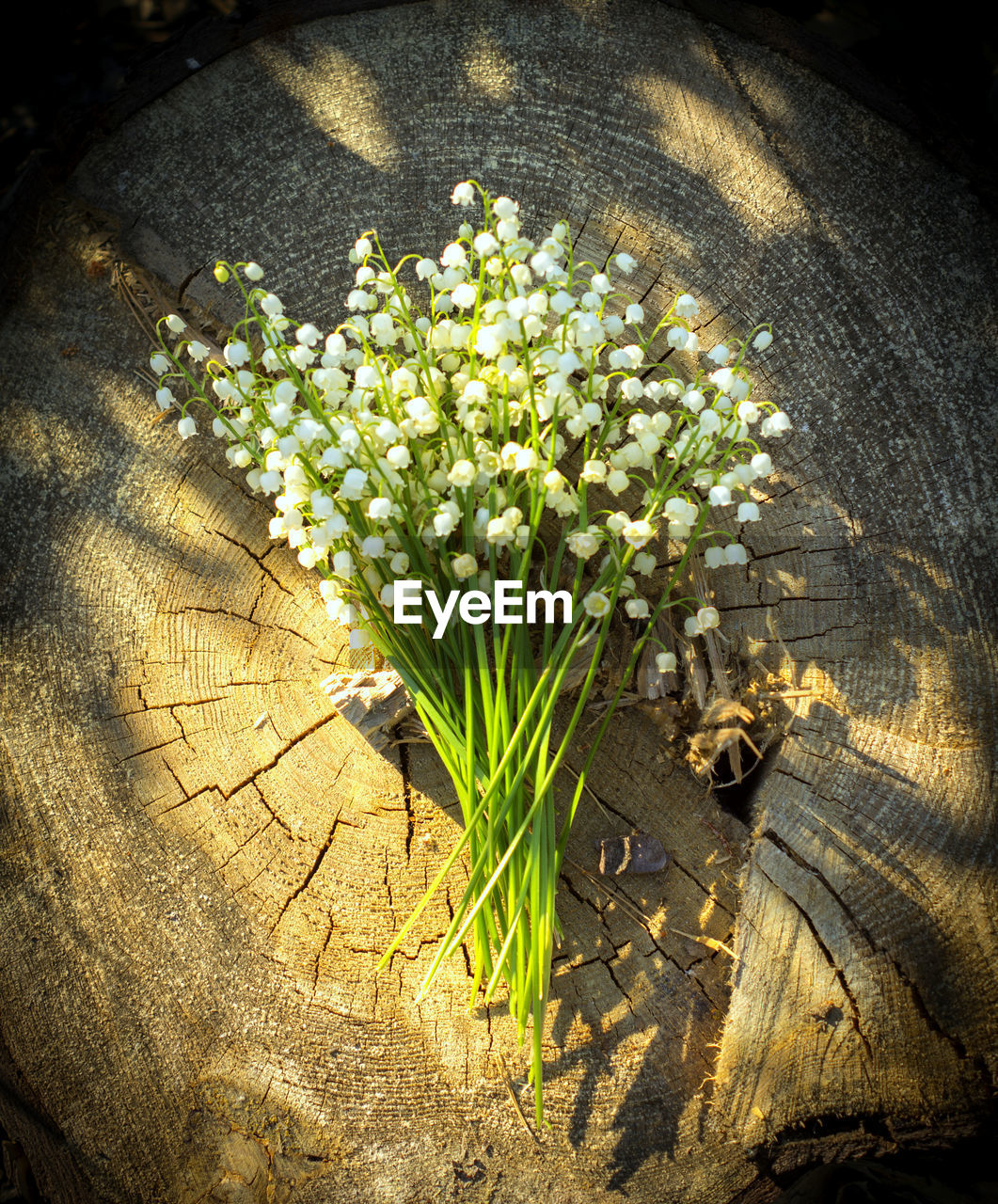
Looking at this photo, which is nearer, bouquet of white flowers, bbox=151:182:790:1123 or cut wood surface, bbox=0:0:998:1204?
bouquet of white flowers, bbox=151:182:790:1123

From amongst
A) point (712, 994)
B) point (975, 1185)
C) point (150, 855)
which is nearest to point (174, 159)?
point (150, 855)

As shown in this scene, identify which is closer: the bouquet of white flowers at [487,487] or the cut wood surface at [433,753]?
the bouquet of white flowers at [487,487]

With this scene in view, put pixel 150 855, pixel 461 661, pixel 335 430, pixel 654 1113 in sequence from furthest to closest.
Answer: pixel 150 855 < pixel 654 1113 < pixel 461 661 < pixel 335 430

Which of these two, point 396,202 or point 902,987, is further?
point 396,202

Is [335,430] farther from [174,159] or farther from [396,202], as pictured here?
[174,159]
